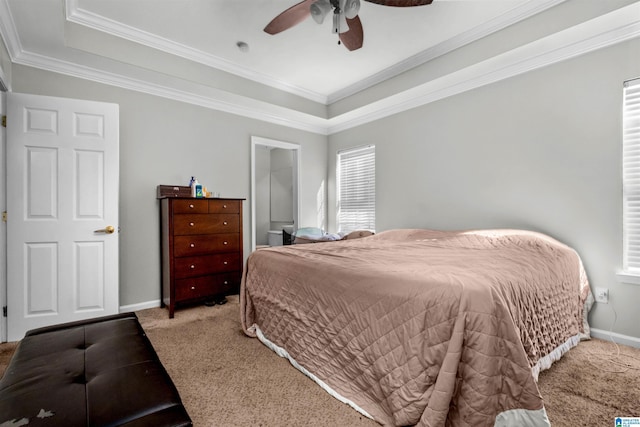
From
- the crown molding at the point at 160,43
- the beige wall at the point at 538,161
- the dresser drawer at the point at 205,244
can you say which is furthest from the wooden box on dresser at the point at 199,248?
the beige wall at the point at 538,161

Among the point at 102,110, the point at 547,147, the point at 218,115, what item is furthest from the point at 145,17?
the point at 547,147

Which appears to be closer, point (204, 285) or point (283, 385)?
point (283, 385)

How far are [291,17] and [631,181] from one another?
2.88 metres

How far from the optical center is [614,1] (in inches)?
82.7

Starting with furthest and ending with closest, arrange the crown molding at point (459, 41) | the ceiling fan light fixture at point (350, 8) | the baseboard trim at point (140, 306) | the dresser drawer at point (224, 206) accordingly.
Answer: the dresser drawer at point (224, 206) → the baseboard trim at point (140, 306) → the crown molding at point (459, 41) → the ceiling fan light fixture at point (350, 8)

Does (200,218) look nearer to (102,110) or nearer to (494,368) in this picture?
(102,110)

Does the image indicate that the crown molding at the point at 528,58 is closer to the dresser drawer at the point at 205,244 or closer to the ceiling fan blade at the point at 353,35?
the ceiling fan blade at the point at 353,35

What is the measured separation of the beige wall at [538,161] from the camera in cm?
236

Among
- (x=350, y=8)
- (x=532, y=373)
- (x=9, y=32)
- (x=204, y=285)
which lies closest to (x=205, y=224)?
(x=204, y=285)

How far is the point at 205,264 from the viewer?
326cm

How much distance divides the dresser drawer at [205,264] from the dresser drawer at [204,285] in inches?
2.3

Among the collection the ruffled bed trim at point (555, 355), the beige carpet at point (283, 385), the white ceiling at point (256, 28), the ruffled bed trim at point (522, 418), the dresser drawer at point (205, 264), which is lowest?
the beige carpet at point (283, 385)

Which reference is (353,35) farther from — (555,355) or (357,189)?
(555,355)

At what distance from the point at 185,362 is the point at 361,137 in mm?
3626
